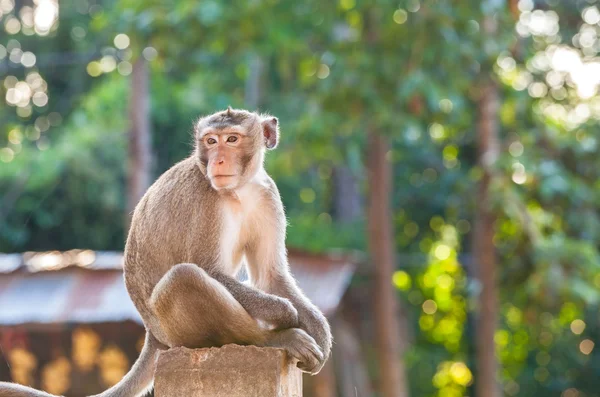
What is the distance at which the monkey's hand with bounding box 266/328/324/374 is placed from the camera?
4328 millimetres

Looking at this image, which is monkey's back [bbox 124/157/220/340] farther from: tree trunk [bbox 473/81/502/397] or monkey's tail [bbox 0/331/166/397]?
tree trunk [bbox 473/81/502/397]

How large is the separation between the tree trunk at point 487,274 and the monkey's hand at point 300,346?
28.0 feet

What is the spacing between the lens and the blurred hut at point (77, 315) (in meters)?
10.3

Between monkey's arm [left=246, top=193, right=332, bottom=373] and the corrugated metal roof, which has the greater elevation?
monkey's arm [left=246, top=193, right=332, bottom=373]

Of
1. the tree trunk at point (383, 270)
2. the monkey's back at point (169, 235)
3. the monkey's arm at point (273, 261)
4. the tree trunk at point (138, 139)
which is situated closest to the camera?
the monkey's back at point (169, 235)

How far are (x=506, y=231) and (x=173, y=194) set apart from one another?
9.42 meters

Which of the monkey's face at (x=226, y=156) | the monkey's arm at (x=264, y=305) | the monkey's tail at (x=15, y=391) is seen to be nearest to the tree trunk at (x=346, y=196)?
the monkey's face at (x=226, y=156)

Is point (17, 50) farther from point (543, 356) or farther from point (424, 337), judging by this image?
point (543, 356)

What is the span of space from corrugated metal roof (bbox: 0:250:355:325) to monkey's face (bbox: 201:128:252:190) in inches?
219

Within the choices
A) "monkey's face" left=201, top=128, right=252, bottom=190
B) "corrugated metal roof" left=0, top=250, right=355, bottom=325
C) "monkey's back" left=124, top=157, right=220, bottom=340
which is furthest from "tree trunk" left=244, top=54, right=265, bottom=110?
"monkey's back" left=124, top=157, right=220, bottom=340

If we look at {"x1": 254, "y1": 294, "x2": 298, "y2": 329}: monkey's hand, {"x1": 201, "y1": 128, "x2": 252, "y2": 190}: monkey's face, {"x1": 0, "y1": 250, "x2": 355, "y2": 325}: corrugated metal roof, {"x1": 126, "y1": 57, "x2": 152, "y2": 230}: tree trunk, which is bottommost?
{"x1": 0, "y1": 250, "x2": 355, "y2": 325}: corrugated metal roof

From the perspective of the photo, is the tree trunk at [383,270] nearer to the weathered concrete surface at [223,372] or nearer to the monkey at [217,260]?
the monkey at [217,260]

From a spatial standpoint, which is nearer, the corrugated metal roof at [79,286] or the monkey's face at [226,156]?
the monkey's face at [226,156]

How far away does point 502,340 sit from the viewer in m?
18.2
